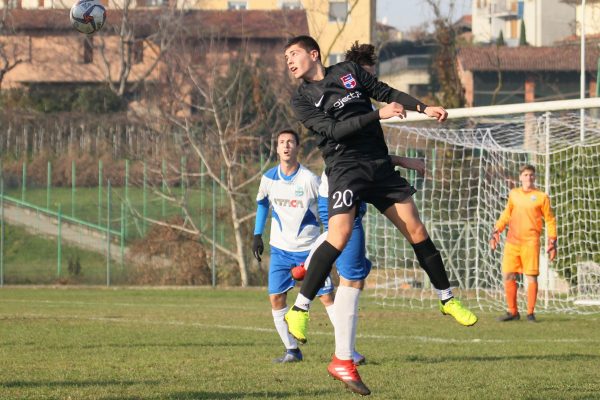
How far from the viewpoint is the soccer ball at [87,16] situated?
11031mm

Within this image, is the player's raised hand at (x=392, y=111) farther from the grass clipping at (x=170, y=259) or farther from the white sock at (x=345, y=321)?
the grass clipping at (x=170, y=259)

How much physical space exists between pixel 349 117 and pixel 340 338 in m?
1.42

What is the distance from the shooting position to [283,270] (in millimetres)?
10453

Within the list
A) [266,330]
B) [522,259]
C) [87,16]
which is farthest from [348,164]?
[522,259]

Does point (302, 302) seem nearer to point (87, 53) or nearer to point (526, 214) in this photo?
point (526, 214)

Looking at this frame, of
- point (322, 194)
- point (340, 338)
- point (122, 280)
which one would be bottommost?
point (122, 280)

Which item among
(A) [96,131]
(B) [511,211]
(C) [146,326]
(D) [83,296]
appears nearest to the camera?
(C) [146,326]

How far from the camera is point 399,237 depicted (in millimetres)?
22641

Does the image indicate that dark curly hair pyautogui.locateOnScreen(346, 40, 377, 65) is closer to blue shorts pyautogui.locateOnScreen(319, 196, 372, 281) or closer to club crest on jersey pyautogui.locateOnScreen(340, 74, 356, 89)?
club crest on jersey pyautogui.locateOnScreen(340, 74, 356, 89)

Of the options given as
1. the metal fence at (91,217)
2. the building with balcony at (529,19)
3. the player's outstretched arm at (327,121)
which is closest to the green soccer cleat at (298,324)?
the player's outstretched arm at (327,121)

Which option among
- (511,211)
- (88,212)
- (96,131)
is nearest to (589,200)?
(511,211)

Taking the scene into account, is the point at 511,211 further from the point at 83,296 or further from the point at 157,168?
the point at 157,168

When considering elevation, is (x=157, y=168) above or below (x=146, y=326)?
above

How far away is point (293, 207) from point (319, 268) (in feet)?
11.2
